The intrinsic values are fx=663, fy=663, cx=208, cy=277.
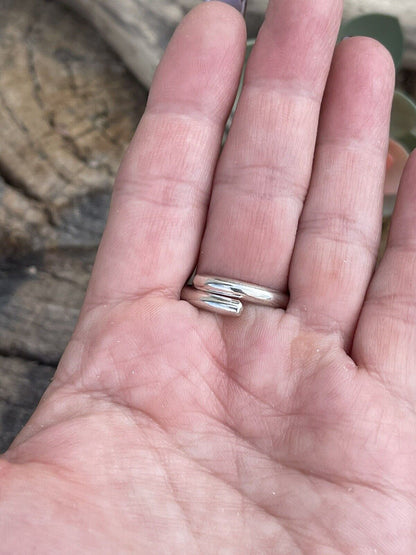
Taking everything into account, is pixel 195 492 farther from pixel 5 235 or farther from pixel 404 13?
pixel 404 13

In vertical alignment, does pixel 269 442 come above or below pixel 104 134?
below

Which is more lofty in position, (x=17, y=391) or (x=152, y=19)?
(x=152, y=19)

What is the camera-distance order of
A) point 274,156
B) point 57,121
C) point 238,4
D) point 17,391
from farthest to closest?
point 57,121
point 238,4
point 17,391
point 274,156

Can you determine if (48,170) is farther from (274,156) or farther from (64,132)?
(274,156)

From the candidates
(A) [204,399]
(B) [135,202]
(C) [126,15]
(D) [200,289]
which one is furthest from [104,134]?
(A) [204,399]

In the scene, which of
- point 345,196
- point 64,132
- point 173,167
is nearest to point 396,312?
point 345,196

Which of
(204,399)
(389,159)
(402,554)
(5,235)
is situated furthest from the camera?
(389,159)

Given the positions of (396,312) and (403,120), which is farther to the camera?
(403,120)
